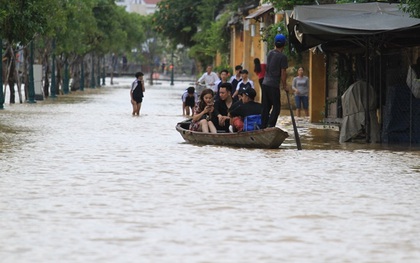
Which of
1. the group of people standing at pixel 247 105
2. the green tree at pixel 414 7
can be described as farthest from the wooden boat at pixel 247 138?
the green tree at pixel 414 7

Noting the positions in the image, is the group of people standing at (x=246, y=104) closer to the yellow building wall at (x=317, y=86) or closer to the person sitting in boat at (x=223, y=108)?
the person sitting in boat at (x=223, y=108)

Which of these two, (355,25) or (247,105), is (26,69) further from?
(355,25)

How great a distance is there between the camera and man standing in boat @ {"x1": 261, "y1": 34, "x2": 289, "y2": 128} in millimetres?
21406

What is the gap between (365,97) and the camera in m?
22.7

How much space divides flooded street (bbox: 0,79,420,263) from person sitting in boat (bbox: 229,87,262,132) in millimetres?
952

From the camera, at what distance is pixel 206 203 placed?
11953mm

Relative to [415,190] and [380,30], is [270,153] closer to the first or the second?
[380,30]

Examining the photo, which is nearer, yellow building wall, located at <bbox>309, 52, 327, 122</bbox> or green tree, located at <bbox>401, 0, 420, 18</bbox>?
green tree, located at <bbox>401, 0, 420, 18</bbox>

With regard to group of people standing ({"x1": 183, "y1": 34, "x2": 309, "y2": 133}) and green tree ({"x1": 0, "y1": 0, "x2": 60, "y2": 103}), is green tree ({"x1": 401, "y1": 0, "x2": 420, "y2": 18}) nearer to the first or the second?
group of people standing ({"x1": 183, "y1": 34, "x2": 309, "y2": 133})

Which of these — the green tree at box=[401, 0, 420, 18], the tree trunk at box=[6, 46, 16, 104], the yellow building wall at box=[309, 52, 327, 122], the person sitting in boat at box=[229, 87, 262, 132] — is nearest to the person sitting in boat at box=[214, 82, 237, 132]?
the person sitting in boat at box=[229, 87, 262, 132]

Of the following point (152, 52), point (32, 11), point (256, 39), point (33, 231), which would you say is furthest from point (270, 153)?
point (152, 52)

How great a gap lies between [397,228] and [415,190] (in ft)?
10.5

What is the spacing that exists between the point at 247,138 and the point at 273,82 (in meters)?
2.21

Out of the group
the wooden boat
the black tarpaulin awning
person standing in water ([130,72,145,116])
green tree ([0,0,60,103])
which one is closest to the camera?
the wooden boat
